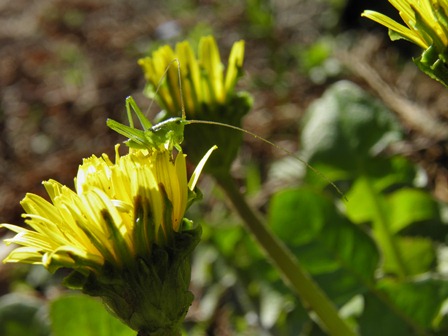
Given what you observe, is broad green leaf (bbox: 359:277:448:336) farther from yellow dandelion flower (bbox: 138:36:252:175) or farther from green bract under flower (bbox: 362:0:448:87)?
green bract under flower (bbox: 362:0:448:87)

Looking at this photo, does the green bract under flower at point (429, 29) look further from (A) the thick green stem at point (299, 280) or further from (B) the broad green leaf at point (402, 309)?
(B) the broad green leaf at point (402, 309)

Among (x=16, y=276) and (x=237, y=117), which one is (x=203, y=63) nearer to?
(x=237, y=117)

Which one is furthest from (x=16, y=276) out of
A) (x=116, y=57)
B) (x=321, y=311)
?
(x=116, y=57)

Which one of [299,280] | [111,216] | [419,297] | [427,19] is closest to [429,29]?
[427,19]

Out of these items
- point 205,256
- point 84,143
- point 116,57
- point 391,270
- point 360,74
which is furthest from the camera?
point 116,57

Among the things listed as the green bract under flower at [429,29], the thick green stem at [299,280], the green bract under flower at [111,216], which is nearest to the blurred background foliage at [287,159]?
the thick green stem at [299,280]

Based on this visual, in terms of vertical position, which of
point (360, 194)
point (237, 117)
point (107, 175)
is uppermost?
point (107, 175)

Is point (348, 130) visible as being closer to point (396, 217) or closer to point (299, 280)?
point (396, 217)
